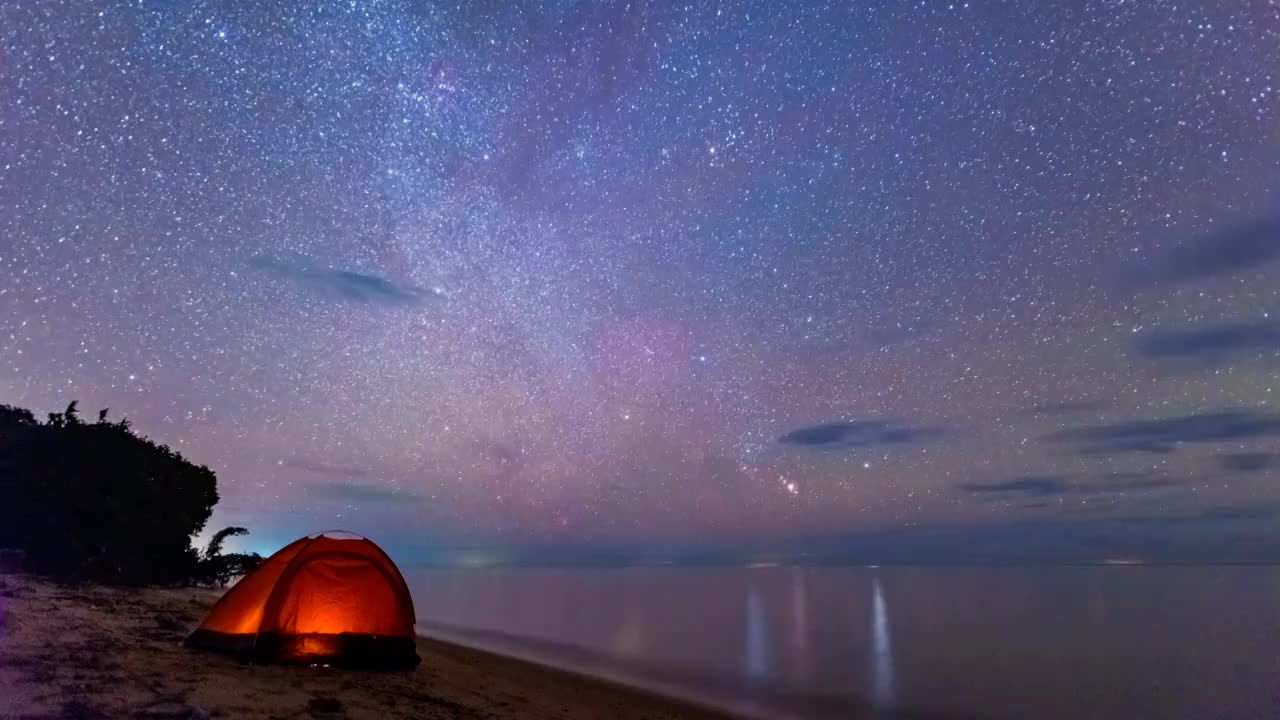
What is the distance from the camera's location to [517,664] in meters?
24.2

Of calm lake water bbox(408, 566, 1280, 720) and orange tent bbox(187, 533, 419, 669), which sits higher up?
orange tent bbox(187, 533, 419, 669)

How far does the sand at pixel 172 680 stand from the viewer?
27.7 ft

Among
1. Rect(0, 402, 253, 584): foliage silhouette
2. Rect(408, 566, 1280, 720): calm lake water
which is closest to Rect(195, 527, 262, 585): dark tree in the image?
Rect(0, 402, 253, 584): foliage silhouette

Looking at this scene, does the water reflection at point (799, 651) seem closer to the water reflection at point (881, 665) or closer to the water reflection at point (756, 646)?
the water reflection at point (756, 646)

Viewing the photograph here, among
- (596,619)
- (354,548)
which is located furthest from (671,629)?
(354,548)

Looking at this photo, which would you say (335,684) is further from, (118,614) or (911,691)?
(911,691)

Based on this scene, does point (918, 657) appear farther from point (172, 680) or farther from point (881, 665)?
point (172, 680)

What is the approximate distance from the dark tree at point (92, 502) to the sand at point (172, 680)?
2.27 metres

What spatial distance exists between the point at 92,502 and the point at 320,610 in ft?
39.0

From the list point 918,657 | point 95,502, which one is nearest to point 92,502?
point 95,502

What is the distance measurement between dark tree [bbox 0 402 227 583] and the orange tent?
9.58 metres

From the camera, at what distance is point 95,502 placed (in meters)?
20.2

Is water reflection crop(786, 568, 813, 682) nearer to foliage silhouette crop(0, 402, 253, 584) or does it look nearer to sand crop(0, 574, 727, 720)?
sand crop(0, 574, 727, 720)

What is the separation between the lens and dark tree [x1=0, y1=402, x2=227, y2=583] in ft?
62.0
